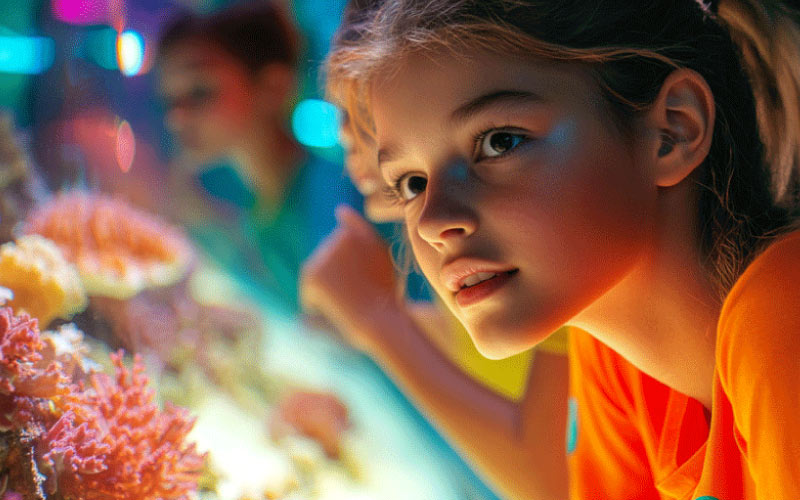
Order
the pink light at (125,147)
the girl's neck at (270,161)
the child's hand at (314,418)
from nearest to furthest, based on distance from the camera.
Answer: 1. the pink light at (125,147)
2. the child's hand at (314,418)
3. the girl's neck at (270,161)

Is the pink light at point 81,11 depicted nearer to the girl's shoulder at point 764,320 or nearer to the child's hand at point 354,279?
the child's hand at point 354,279

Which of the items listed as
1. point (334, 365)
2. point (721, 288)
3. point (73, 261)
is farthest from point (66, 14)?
point (721, 288)

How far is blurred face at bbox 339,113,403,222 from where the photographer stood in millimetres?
1015

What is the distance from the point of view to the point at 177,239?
142 cm

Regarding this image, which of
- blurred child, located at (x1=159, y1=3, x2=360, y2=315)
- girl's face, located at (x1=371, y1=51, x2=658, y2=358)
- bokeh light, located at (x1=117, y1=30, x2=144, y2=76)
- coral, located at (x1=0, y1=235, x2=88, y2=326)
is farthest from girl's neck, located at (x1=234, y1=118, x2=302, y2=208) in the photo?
girl's face, located at (x1=371, y1=51, x2=658, y2=358)

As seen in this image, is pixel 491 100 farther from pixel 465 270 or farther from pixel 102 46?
pixel 102 46

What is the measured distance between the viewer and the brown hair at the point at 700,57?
0.69 meters

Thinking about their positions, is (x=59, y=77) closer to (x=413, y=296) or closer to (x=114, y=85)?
(x=114, y=85)

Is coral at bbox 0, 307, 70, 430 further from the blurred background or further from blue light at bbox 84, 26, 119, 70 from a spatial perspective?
blue light at bbox 84, 26, 119, 70

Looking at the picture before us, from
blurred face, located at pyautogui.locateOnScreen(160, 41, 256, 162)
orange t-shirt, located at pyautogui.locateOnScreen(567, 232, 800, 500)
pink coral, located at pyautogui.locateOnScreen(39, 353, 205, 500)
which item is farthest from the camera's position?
blurred face, located at pyautogui.locateOnScreen(160, 41, 256, 162)

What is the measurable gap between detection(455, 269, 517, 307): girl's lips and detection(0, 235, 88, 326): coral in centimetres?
52

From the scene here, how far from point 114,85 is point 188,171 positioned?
454mm

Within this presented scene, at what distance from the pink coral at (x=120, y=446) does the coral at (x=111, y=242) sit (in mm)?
211

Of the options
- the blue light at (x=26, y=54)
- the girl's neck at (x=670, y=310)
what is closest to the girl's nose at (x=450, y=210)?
the girl's neck at (x=670, y=310)
